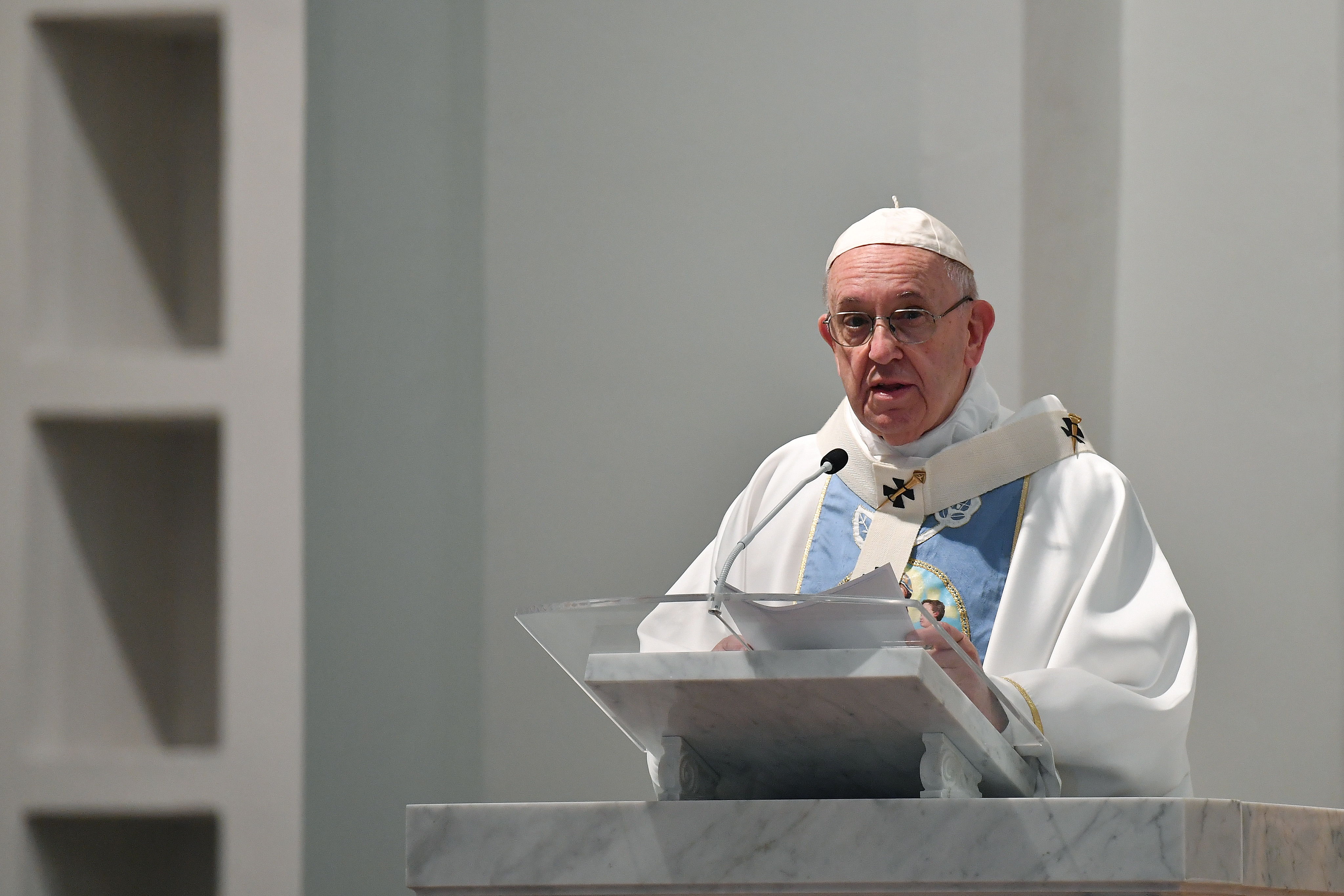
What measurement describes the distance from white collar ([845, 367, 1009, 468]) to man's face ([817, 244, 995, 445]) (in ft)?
0.05

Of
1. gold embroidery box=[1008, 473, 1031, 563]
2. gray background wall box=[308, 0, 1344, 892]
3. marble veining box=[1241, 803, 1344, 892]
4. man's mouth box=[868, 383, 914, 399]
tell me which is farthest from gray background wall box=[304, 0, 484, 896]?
marble veining box=[1241, 803, 1344, 892]

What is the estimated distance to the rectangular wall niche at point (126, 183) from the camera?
11.6 ft

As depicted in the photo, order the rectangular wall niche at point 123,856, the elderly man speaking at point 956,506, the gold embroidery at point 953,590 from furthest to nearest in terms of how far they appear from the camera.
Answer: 1. the rectangular wall niche at point 123,856
2. the gold embroidery at point 953,590
3. the elderly man speaking at point 956,506

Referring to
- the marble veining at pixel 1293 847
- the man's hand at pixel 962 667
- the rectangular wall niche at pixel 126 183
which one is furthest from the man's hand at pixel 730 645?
the rectangular wall niche at pixel 126 183

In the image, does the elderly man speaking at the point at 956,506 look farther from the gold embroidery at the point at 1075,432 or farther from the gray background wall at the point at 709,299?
the gray background wall at the point at 709,299

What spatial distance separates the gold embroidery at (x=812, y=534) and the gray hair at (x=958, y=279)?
1.19 ft

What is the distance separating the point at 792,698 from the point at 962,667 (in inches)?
11.1

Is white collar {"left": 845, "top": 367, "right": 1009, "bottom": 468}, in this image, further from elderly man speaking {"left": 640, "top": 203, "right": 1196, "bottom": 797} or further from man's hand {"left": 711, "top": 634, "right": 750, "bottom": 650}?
man's hand {"left": 711, "top": 634, "right": 750, "bottom": 650}

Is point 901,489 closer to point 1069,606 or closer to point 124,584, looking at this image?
point 1069,606

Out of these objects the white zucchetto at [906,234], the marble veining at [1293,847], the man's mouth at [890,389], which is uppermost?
the white zucchetto at [906,234]

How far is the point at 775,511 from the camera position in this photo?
6.29 ft

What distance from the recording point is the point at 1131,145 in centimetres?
381

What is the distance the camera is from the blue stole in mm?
2783

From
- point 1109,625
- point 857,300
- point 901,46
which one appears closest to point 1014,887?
point 1109,625
